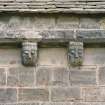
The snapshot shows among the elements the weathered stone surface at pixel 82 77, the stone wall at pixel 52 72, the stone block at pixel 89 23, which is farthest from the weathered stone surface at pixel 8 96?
the stone block at pixel 89 23

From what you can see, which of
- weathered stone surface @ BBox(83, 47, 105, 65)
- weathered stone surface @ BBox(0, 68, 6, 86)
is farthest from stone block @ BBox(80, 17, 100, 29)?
weathered stone surface @ BBox(0, 68, 6, 86)

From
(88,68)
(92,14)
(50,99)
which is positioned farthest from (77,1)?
(50,99)

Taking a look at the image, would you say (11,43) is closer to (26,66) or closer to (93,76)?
(26,66)

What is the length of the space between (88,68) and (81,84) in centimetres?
19

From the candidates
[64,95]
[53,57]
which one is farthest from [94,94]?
[53,57]

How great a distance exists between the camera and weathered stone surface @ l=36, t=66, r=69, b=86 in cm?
498

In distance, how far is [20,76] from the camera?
16.4ft

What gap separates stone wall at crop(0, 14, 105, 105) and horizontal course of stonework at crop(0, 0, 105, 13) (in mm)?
97

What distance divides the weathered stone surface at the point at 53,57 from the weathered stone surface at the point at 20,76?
0.17 meters

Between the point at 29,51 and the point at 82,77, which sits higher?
the point at 29,51

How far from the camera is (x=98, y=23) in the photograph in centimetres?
502

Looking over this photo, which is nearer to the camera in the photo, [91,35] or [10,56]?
[91,35]

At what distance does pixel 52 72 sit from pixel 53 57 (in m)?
0.17

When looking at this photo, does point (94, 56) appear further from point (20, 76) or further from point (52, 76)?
point (20, 76)
